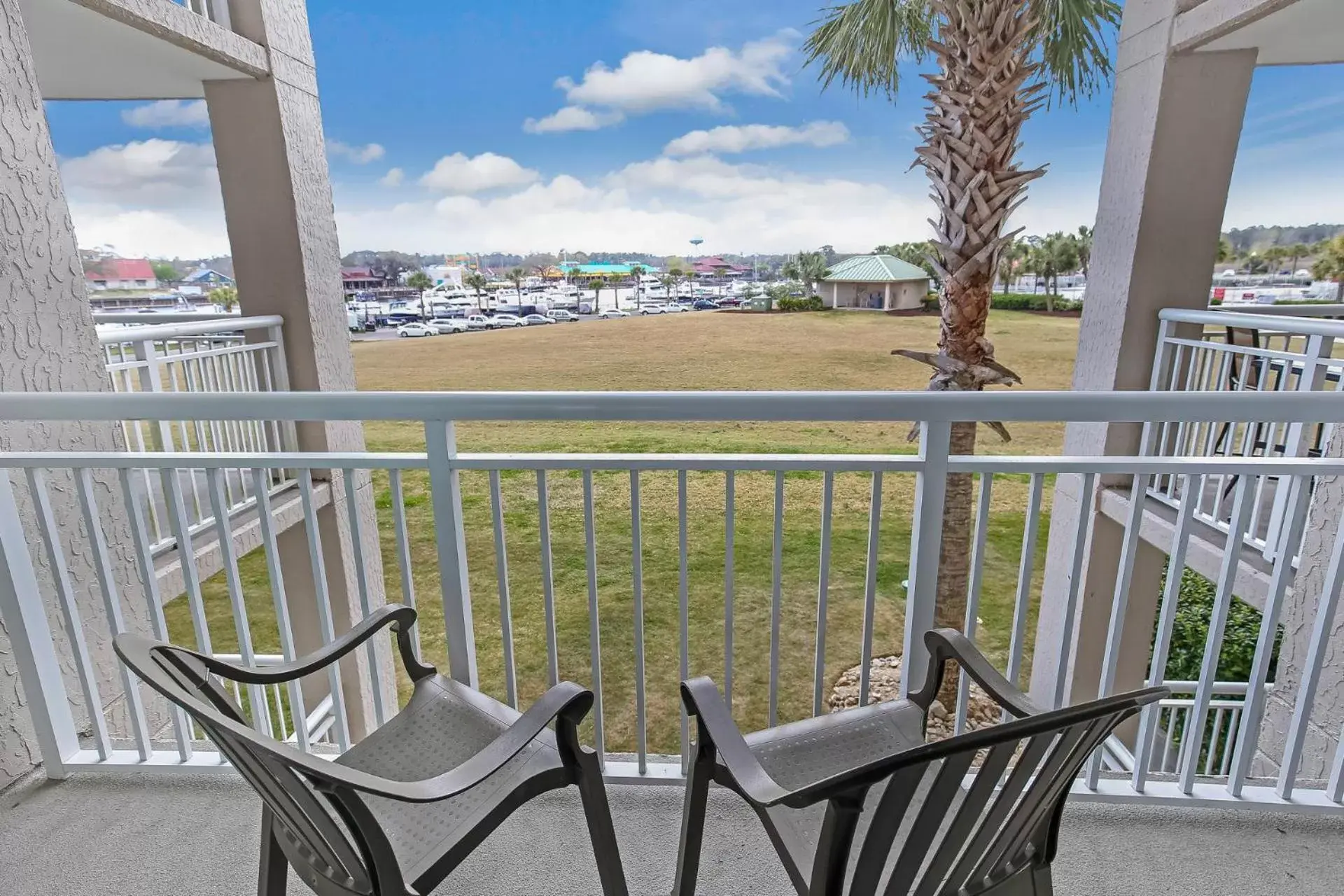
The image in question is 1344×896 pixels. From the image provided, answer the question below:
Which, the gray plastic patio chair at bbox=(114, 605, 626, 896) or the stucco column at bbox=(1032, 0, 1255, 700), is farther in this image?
the stucco column at bbox=(1032, 0, 1255, 700)

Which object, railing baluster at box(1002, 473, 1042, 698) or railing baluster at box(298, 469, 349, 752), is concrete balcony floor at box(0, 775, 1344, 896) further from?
railing baluster at box(1002, 473, 1042, 698)

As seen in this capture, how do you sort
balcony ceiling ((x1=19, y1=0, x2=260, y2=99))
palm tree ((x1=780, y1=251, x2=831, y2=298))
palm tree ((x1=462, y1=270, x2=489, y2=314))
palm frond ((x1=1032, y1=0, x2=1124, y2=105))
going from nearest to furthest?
balcony ceiling ((x1=19, y1=0, x2=260, y2=99)), palm frond ((x1=1032, y1=0, x2=1124, y2=105)), palm tree ((x1=780, y1=251, x2=831, y2=298)), palm tree ((x1=462, y1=270, x2=489, y2=314))

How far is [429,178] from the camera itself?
79.0ft

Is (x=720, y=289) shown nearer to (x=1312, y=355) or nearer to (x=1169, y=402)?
(x=1312, y=355)

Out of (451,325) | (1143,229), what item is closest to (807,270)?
(451,325)

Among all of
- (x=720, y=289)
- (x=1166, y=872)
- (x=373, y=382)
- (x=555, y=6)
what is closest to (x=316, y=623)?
(x=1166, y=872)

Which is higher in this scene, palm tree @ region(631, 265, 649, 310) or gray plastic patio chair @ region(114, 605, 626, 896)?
palm tree @ region(631, 265, 649, 310)

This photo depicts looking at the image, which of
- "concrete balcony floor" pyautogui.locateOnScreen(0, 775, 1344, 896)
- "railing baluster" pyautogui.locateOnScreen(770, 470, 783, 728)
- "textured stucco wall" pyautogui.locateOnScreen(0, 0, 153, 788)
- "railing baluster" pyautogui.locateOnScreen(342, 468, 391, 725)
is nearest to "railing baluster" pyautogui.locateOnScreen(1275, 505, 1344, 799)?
"concrete balcony floor" pyautogui.locateOnScreen(0, 775, 1344, 896)

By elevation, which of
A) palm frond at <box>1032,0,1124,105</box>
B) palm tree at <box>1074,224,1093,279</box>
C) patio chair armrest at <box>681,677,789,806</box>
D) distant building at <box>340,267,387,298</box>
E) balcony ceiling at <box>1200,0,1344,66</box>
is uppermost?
palm frond at <box>1032,0,1124,105</box>

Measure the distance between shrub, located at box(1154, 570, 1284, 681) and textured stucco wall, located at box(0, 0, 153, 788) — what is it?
8305mm

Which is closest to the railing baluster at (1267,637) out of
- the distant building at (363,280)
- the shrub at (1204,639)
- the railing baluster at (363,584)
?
the railing baluster at (363,584)

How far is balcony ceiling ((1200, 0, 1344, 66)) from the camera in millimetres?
3439

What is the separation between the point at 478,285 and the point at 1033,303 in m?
14.0

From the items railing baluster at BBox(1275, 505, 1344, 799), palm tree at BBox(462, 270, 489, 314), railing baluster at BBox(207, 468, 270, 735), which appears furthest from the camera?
palm tree at BBox(462, 270, 489, 314)
